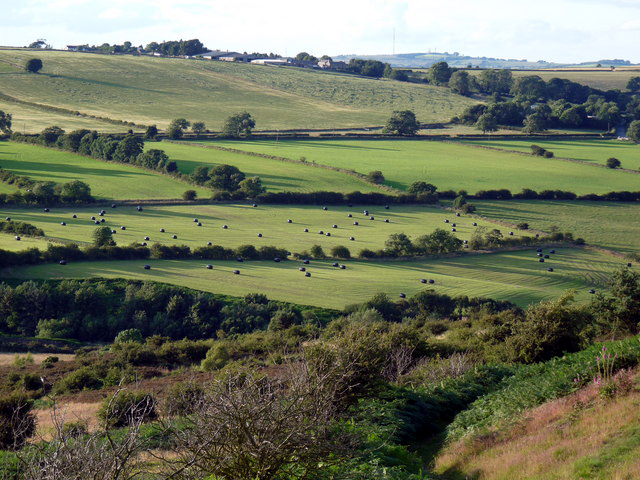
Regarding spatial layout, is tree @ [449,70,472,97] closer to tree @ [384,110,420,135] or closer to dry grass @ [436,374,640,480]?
tree @ [384,110,420,135]

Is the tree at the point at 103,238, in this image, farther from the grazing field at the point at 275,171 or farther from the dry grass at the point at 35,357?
the grazing field at the point at 275,171

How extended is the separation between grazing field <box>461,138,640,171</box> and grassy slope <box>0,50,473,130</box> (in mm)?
28471

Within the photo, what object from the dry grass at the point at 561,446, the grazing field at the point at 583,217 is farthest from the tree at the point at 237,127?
the dry grass at the point at 561,446

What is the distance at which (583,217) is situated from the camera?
286ft

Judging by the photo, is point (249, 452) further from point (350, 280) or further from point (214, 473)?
point (350, 280)

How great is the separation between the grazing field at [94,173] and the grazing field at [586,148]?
61.7 m

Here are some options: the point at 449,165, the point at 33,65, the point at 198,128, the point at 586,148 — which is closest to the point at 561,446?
the point at 449,165

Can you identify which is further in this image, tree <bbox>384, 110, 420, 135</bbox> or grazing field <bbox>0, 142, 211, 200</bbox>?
tree <bbox>384, 110, 420, 135</bbox>

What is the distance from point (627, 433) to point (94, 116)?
440 ft

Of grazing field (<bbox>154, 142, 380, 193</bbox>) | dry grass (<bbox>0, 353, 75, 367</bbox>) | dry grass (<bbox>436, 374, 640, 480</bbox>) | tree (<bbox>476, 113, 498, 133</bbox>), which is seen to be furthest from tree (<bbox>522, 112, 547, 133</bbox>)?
dry grass (<bbox>436, 374, 640, 480</bbox>)

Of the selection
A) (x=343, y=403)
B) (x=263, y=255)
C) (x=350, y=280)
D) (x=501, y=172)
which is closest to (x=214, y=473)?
(x=343, y=403)

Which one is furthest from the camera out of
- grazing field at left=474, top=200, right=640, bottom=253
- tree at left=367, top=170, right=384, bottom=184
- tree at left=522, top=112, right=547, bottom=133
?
tree at left=522, top=112, right=547, bottom=133

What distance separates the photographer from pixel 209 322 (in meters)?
52.0

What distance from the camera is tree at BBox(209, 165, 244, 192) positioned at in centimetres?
9325
